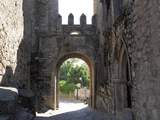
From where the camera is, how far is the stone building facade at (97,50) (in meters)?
5.04

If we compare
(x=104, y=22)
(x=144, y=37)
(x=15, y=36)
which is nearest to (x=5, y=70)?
(x=15, y=36)

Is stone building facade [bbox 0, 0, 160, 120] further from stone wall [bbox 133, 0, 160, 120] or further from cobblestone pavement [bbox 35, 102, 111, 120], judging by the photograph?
cobblestone pavement [bbox 35, 102, 111, 120]

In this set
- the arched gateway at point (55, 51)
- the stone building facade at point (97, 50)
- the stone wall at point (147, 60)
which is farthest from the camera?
the arched gateway at point (55, 51)

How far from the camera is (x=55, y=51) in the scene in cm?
1417

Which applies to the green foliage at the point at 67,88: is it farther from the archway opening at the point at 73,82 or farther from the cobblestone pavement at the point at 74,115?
the cobblestone pavement at the point at 74,115

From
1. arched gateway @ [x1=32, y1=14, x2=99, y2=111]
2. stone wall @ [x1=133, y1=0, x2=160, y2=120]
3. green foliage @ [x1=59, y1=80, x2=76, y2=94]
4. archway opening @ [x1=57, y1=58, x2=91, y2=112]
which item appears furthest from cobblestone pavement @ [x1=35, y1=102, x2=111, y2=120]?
green foliage @ [x1=59, y1=80, x2=76, y2=94]

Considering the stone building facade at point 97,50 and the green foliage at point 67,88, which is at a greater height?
the stone building facade at point 97,50

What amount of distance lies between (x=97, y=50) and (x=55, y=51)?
1.93 meters

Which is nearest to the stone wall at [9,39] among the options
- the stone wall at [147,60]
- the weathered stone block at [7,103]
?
the weathered stone block at [7,103]

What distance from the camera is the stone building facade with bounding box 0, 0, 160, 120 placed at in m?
5.04

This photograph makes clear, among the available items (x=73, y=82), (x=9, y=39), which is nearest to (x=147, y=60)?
(x=9, y=39)

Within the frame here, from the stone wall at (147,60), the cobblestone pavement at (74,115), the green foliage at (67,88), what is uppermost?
the stone wall at (147,60)

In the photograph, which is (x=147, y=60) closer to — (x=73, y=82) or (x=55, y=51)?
(x=55, y=51)

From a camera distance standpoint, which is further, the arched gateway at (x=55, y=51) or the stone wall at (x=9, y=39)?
the arched gateway at (x=55, y=51)
